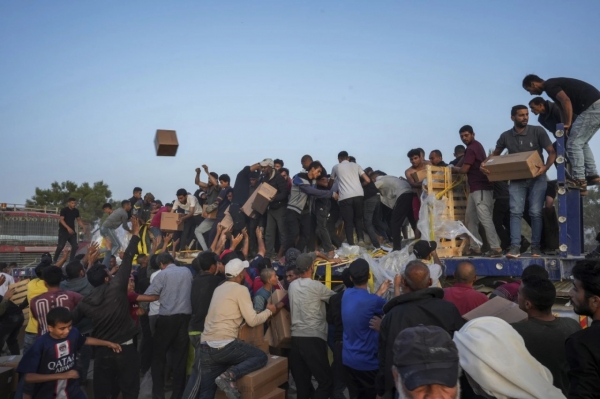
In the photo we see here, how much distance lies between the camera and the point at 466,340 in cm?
300

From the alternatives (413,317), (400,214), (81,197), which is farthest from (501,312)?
(81,197)

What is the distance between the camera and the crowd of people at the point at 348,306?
2.93m

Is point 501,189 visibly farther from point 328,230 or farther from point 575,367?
point 575,367

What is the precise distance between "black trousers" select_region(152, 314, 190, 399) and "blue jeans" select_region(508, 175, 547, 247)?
456 cm

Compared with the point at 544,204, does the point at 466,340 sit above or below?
below

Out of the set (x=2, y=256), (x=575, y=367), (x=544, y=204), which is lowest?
(x=2, y=256)

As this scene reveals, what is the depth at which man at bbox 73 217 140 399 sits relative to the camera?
241 inches

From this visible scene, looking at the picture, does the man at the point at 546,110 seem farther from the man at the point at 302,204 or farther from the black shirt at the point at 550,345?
the black shirt at the point at 550,345

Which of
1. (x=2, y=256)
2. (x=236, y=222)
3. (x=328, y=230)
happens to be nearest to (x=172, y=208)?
(x=236, y=222)

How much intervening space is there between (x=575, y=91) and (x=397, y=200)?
10.4 feet

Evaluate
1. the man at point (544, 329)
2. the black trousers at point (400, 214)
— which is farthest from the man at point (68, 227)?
the man at point (544, 329)

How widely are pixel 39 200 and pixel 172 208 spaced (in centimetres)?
3072

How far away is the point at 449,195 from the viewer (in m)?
7.72

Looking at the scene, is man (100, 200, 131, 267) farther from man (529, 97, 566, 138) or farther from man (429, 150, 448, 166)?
man (529, 97, 566, 138)
